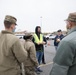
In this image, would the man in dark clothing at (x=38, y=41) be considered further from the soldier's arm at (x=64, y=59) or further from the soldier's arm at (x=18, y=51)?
the soldier's arm at (x=64, y=59)

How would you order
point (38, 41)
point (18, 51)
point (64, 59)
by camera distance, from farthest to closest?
point (38, 41), point (18, 51), point (64, 59)

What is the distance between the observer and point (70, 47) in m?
1.92

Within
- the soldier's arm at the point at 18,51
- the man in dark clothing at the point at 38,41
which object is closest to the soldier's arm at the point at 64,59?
the soldier's arm at the point at 18,51

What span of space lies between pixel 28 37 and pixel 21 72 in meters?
1.86

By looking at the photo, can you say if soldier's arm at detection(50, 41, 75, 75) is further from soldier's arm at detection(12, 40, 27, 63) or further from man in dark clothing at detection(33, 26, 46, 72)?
man in dark clothing at detection(33, 26, 46, 72)

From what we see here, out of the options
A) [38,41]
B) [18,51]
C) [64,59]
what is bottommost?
[38,41]

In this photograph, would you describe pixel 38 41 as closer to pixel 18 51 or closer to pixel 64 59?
pixel 18 51

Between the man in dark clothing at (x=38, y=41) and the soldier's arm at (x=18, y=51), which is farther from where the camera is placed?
the man in dark clothing at (x=38, y=41)

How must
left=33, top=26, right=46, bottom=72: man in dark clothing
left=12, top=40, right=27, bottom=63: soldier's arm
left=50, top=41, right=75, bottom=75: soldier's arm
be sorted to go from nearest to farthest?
1. left=50, top=41, right=75, bottom=75: soldier's arm
2. left=12, top=40, right=27, bottom=63: soldier's arm
3. left=33, top=26, right=46, bottom=72: man in dark clothing

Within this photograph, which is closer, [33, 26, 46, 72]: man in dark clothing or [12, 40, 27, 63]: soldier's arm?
[12, 40, 27, 63]: soldier's arm

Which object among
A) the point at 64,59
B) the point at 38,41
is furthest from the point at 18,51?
the point at 38,41

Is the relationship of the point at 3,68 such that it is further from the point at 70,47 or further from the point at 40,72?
the point at 40,72

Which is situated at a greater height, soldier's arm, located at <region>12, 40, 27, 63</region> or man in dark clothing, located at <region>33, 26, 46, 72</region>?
soldier's arm, located at <region>12, 40, 27, 63</region>

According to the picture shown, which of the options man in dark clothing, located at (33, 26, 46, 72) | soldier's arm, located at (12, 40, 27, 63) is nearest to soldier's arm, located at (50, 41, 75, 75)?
soldier's arm, located at (12, 40, 27, 63)
